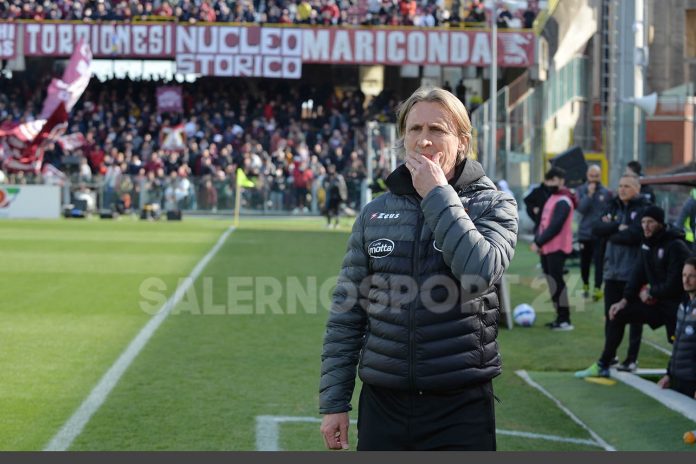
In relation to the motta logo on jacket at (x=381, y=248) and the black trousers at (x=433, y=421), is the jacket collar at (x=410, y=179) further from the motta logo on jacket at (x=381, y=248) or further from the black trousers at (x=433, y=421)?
the black trousers at (x=433, y=421)

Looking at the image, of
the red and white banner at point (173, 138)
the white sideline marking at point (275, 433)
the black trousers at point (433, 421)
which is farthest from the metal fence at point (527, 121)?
the black trousers at point (433, 421)

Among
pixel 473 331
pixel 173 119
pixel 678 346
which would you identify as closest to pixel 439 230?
pixel 473 331

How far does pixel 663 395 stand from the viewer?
31.3 ft

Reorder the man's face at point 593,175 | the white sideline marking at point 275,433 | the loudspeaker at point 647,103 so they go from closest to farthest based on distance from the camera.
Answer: the white sideline marking at point 275,433 < the man's face at point 593,175 < the loudspeaker at point 647,103

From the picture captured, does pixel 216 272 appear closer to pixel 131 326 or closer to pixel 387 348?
pixel 131 326

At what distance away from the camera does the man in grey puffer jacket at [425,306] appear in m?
4.02

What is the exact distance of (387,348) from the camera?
4.10 m

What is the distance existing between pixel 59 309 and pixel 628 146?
10.7 m

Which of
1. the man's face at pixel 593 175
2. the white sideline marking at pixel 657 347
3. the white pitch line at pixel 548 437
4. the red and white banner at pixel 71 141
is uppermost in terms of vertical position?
the red and white banner at pixel 71 141

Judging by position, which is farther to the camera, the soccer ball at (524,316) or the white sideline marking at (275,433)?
the soccer ball at (524,316)

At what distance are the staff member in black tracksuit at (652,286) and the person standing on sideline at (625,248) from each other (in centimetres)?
33

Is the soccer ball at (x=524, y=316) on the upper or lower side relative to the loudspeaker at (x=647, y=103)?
lower

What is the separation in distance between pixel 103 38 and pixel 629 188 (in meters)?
43.0

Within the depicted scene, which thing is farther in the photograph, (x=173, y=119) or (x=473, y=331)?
(x=173, y=119)
